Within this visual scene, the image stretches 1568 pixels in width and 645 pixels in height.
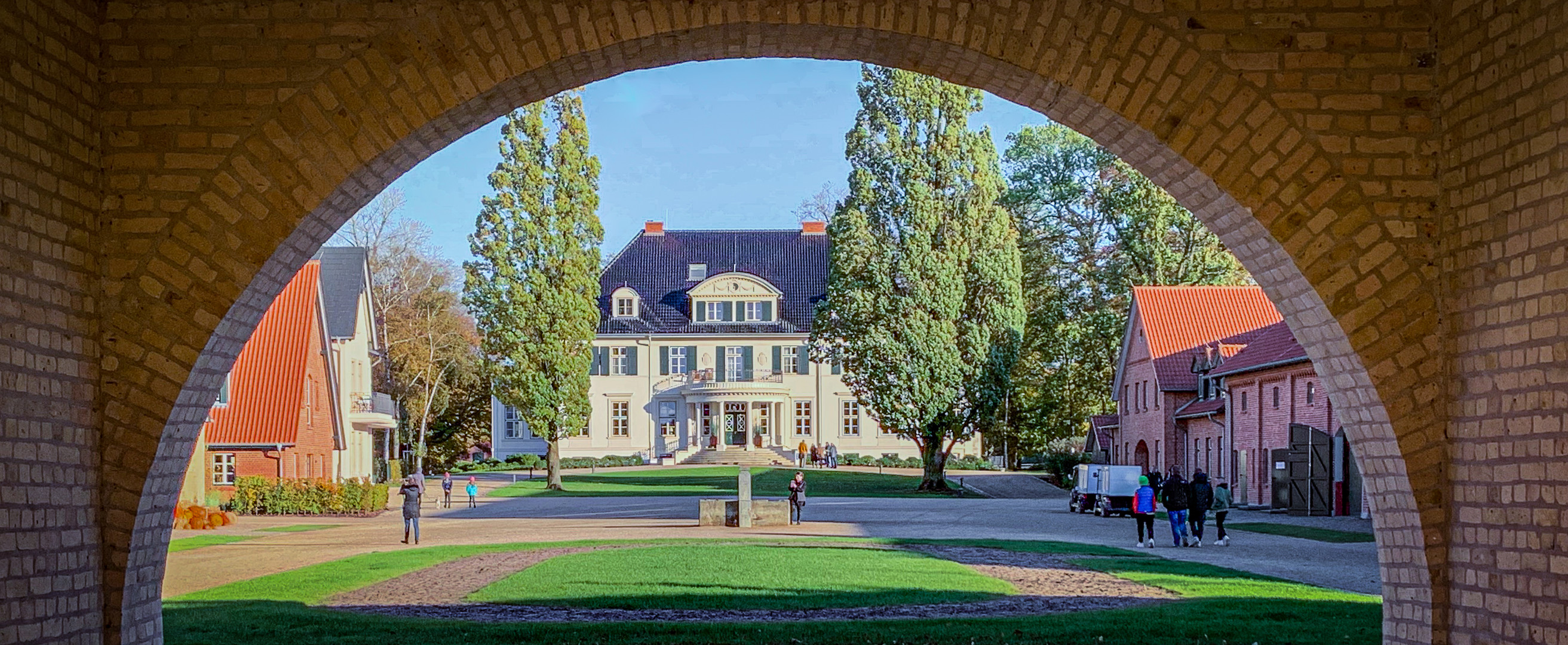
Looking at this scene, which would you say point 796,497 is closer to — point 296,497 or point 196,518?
point 196,518

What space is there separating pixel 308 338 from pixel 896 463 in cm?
3213

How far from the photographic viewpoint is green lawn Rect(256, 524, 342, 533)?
94.1 ft

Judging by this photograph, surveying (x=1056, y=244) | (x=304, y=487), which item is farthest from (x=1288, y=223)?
(x=1056, y=244)

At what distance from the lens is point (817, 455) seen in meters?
66.9

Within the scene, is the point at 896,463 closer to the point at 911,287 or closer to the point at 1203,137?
the point at 911,287

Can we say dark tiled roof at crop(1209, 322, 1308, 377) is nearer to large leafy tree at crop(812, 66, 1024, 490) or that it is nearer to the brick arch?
large leafy tree at crop(812, 66, 1024, 490)

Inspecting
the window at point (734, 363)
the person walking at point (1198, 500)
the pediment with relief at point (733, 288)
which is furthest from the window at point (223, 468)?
the window at point (734, 363)

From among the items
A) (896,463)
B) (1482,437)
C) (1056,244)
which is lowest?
(896,463)

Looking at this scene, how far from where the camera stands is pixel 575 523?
1170 inches

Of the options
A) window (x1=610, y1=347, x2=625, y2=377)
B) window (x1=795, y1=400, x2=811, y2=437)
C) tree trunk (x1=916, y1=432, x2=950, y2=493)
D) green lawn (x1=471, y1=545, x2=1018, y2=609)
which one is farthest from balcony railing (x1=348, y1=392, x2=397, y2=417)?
green lawn (x1=471, y1=545, x2=1018, y2=609)

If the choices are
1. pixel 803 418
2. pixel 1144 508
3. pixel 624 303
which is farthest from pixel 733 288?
pixel 1144 508

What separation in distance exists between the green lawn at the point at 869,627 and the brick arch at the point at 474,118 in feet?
14.6

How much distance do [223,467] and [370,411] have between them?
1117 cm

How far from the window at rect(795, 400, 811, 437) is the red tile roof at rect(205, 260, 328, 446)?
34.2 metres
